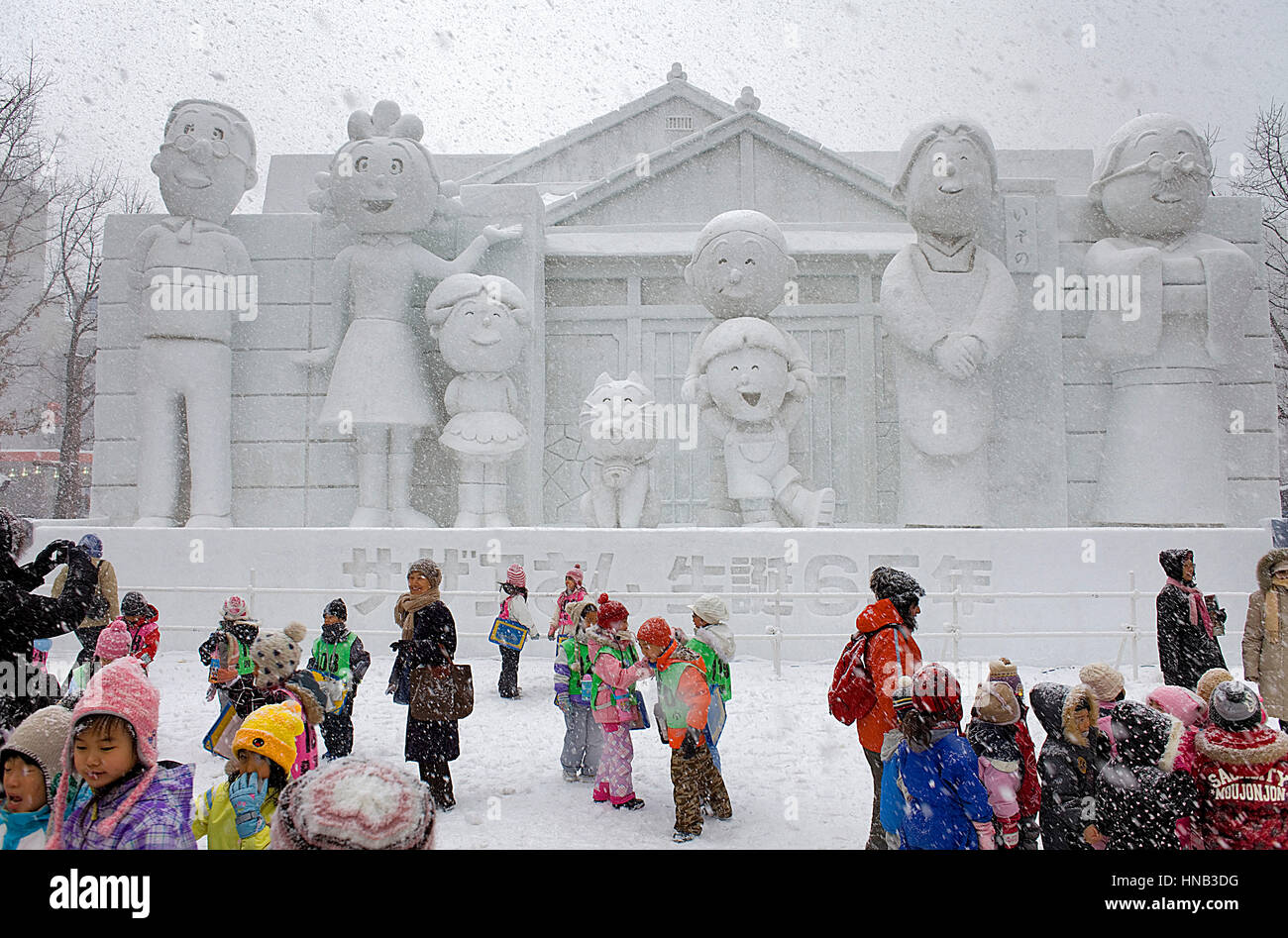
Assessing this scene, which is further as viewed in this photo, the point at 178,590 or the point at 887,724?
the point at 178,590

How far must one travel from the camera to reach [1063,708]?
252 cm

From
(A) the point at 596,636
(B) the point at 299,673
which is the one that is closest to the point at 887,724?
(A) the point at 596,636

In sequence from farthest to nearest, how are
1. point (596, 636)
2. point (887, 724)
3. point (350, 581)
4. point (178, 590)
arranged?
point (350, 581) < point (178, 590) < point (596, 636) < point (887, 724)

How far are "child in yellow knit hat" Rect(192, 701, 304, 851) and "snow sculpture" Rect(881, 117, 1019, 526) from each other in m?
6.01

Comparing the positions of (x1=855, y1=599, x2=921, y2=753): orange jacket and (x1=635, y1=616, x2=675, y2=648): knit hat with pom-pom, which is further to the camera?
(x1=635, y1=616, x2=675, y2=648): knit hat with pom-pom

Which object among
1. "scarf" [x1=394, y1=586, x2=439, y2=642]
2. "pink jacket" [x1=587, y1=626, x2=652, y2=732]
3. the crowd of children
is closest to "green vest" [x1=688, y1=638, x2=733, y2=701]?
"pink jacket" [x1=587, y1=626, x2=652, y2=732]

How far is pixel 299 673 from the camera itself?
11.1ft

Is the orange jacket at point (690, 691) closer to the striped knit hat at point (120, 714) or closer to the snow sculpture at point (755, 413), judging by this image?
the striped knit hat at point (120, 714)

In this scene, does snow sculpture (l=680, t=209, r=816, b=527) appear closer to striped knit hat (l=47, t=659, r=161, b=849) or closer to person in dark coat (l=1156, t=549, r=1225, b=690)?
person in dark coat (l=1156, t=549, r=1225, b=690)

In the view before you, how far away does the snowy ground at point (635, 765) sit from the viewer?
3.23m

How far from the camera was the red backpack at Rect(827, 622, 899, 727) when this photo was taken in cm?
254

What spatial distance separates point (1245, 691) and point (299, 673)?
3.01 m
